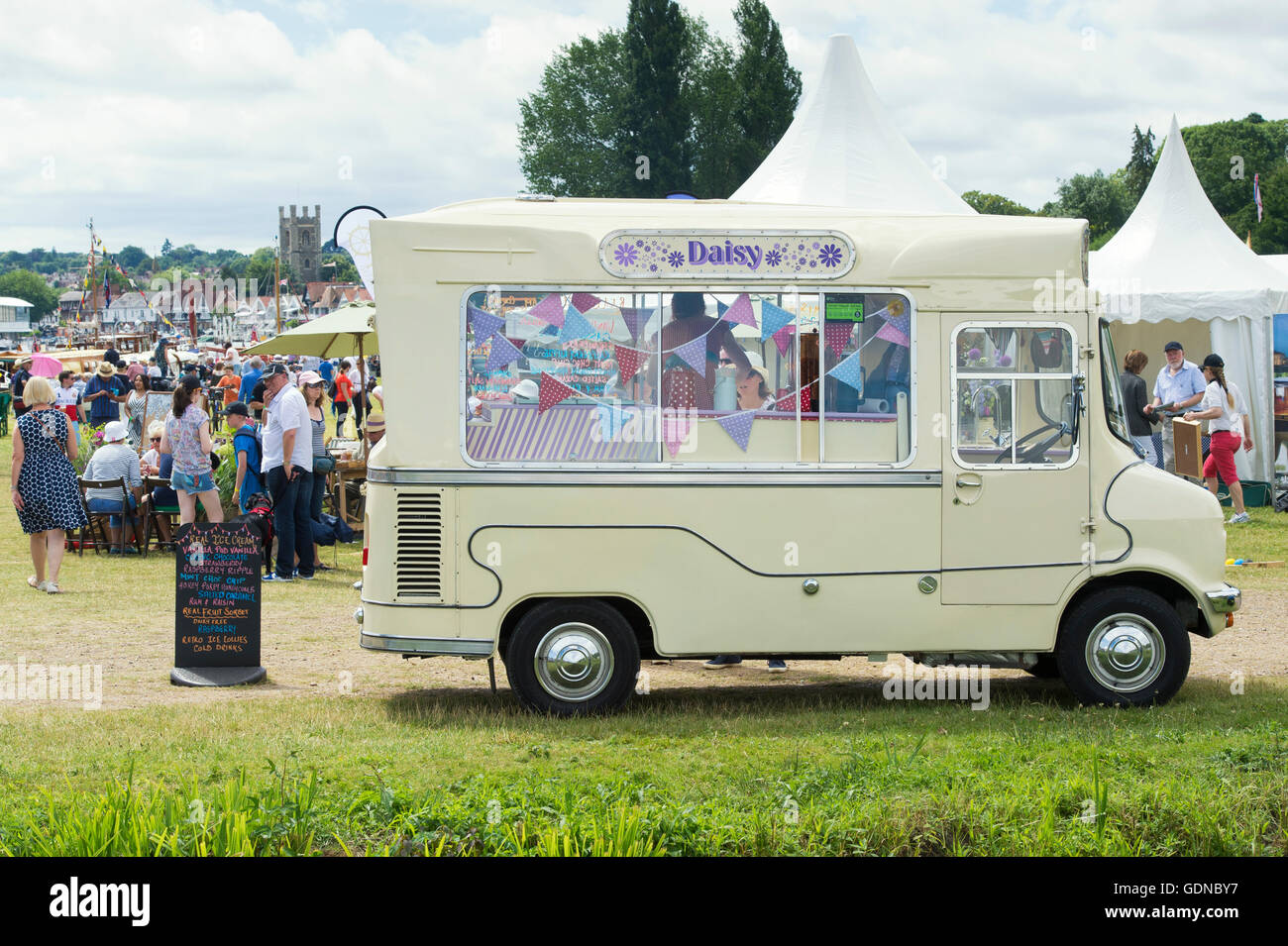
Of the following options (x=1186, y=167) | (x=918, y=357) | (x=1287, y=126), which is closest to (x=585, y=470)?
(x=918, y=357)

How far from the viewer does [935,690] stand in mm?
8648

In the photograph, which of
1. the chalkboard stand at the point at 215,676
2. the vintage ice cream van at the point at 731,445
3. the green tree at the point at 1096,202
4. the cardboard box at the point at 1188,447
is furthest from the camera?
the green tree at the point at 1096,202

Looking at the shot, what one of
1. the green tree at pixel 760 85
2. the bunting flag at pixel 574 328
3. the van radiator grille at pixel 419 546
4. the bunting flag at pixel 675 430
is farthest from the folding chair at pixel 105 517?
the green tree at pixel 760 85

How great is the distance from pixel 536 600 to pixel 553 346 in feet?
4.82

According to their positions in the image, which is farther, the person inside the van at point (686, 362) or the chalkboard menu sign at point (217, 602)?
the chalkboard menu sign at point (217, 602)

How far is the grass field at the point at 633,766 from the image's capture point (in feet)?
17.0

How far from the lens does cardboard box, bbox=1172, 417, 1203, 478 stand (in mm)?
16031

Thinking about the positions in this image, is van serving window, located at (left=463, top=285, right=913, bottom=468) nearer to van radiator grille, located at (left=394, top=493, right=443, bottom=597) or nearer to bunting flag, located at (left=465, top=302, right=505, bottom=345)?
bunting flag, located at (left=465, top=302, right=505, bottom=345)

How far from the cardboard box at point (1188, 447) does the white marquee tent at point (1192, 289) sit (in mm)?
2506

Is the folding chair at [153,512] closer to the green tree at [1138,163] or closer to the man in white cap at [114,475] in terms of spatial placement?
the man in white cap at [114,475]

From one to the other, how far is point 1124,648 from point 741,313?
9.68ft

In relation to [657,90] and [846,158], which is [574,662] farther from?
[657,90]

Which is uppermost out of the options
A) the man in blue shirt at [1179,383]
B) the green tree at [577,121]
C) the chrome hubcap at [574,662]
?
the green tree at [577,121]

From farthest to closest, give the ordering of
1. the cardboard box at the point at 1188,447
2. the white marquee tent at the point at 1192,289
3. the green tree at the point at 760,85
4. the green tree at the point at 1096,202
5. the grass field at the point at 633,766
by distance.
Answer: the green tree at the point at 1096,202, the green tree at the point at 760,85, the white marquee tent at the point at 1192,289, the cardboard box at the point at 1188,447, the grass field at the point at 633,766
